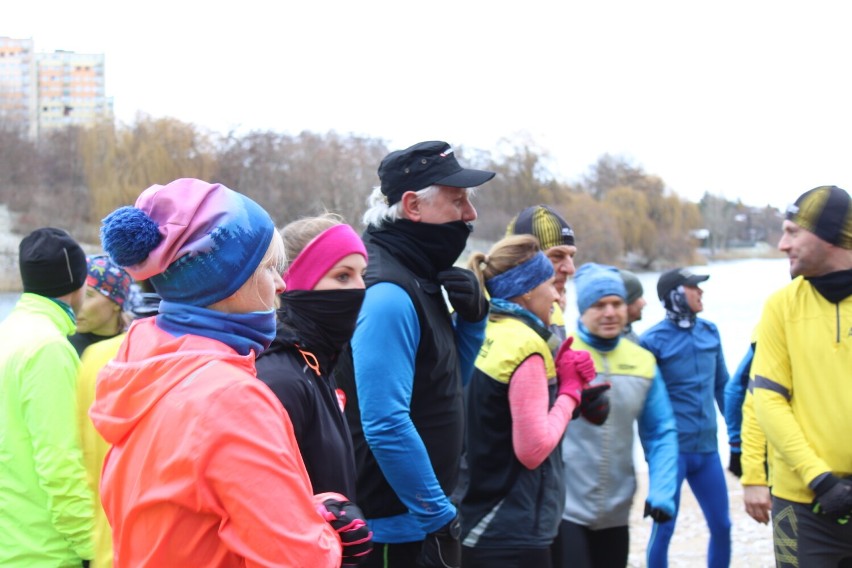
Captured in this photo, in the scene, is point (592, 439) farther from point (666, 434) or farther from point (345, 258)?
point (345, 258)

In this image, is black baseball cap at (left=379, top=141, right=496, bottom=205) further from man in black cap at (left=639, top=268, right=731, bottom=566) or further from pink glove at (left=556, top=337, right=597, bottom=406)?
man in black cap at (left=639, top=268, right=731, bottom=566)

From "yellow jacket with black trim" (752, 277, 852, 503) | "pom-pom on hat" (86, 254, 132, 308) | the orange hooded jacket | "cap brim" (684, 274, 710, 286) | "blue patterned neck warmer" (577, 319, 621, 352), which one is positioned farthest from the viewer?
"cap brim" (684, 274, 710, 286)

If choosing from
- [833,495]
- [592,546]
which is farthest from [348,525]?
[592,546]

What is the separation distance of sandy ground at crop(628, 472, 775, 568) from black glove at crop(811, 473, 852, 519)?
271 centimetres

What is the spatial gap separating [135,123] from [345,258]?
103ft

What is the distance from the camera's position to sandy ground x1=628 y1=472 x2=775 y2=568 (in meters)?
6.34

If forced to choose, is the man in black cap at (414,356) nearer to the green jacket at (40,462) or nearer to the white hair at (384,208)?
the white hair at (384,208)

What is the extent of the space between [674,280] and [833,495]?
2.63m

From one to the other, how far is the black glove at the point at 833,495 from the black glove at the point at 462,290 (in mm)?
1628

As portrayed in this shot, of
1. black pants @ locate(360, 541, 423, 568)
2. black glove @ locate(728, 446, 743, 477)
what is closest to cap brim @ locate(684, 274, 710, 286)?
black glove @ locate(728, 446, 743, 477)

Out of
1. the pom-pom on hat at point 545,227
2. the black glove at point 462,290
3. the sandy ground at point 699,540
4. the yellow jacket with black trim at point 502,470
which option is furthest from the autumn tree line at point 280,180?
the black glove at point 462,290

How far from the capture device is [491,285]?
3717mm

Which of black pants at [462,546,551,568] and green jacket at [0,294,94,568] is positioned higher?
green jacket at [0,294,94,568]

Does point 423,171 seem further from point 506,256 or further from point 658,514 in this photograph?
point 658,514
